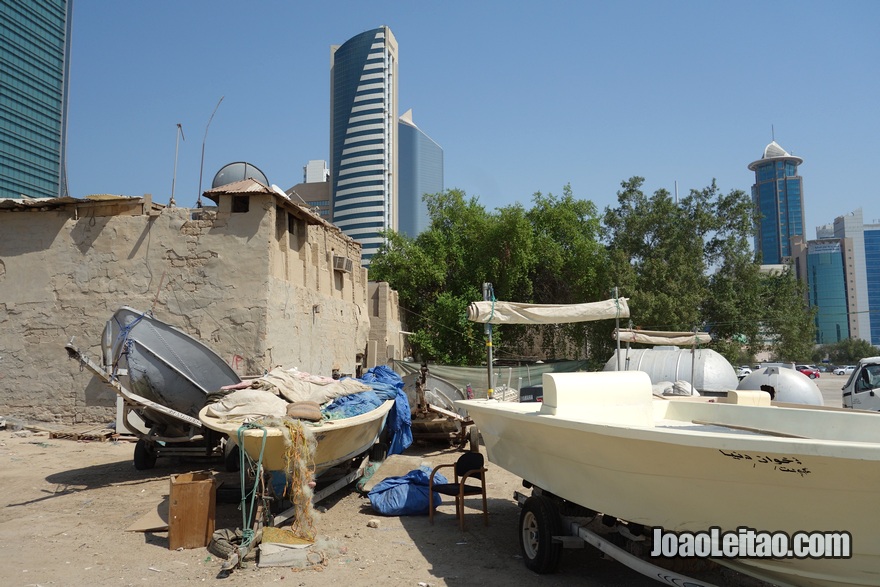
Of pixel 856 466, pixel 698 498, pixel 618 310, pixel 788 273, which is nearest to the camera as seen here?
pixel 856 466

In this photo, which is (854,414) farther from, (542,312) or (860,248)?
(860,248)

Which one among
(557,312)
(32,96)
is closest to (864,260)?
(557,312)

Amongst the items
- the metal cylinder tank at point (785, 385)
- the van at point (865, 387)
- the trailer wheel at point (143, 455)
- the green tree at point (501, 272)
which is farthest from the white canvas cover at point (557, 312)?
the green tree at point (501, 272)

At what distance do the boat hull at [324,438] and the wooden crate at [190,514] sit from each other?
596mm

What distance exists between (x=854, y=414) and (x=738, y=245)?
26650 mm

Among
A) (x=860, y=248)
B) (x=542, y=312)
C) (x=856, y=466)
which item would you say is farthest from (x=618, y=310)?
(x=860, y=248)

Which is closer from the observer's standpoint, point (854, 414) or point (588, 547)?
point (854, 414)

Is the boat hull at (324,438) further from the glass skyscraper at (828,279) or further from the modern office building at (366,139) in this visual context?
the glass skyscraper at (828,279)

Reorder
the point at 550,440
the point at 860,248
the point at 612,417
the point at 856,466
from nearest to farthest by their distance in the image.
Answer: the point at 856,466 < the point at 550,440 < the point at 612,417 < the point at 860,248

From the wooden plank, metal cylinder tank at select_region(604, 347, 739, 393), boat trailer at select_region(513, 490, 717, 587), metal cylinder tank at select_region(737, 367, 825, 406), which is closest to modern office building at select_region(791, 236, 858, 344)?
metal cylinder tank at select_region(604, 347, 739, 393)

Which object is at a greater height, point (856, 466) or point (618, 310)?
point (618, 310)

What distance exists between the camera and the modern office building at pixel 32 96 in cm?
9038

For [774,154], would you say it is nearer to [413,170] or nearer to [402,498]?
A: [413,170]

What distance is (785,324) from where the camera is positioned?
29.9m
